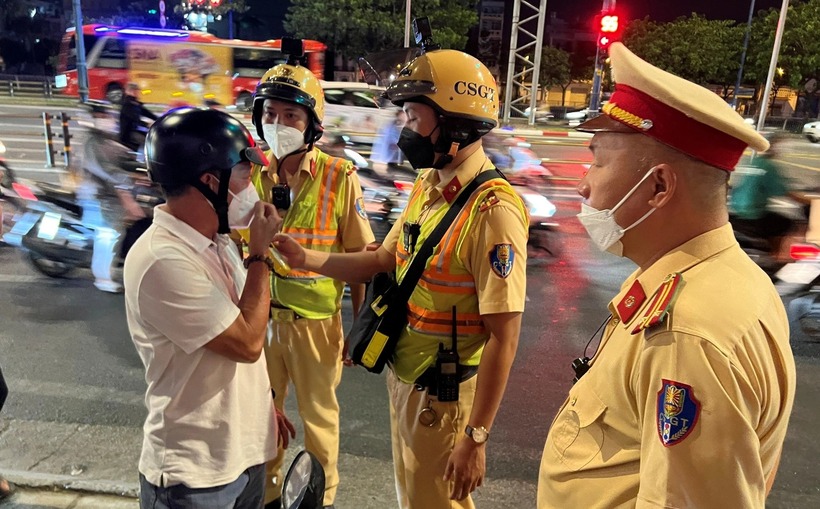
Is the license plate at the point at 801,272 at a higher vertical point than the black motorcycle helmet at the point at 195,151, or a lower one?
lower

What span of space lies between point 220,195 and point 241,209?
0.44 feet

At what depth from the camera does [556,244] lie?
8016 mm

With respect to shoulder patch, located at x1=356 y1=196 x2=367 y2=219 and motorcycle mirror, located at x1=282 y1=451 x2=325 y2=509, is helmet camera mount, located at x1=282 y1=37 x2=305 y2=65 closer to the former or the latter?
shoulder patch, located at x1=356 y1=196 x2=367 y2=219

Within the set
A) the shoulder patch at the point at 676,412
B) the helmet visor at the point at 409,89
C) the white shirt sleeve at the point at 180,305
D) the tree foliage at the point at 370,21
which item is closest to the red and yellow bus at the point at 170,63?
the tree foliage at the point at 370,21

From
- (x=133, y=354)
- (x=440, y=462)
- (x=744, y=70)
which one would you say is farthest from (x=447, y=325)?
(x=744, y=70)

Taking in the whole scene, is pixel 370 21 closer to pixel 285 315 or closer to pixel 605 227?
A: pixel 285 315

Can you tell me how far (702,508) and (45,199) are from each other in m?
6.93

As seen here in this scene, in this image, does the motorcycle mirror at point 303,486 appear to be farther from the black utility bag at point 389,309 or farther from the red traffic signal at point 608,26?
the red traffic signal at point 608,26

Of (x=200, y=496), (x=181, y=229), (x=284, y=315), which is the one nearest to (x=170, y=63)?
(x=284, y=315)

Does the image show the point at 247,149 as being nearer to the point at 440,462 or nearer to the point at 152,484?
the point at 152,484

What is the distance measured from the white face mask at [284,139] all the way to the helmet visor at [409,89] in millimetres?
786

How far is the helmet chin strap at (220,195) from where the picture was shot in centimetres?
171

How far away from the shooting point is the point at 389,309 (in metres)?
2.18

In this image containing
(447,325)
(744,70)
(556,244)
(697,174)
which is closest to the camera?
(697,174)
